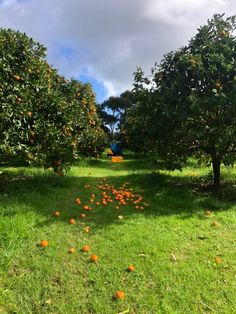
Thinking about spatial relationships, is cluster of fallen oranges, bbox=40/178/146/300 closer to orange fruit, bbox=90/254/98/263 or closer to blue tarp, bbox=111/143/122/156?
orange fruit, bbox=90/254/98/263

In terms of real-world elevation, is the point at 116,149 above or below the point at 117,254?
above

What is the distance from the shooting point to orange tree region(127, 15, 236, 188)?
320 inches

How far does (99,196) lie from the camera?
→ 8.41 metres

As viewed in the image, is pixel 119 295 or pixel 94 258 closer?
pixel 119 295

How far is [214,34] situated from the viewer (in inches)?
356

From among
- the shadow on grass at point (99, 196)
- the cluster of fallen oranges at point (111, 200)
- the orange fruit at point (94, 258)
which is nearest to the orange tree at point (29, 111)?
the shadow on grass at point (99, 196)

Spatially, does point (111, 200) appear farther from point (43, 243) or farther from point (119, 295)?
point (119, 295)

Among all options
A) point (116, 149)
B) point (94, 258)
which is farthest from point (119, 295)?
point (116, 149)

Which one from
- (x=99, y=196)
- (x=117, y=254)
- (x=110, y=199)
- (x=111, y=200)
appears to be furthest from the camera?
(x=99, y=196)

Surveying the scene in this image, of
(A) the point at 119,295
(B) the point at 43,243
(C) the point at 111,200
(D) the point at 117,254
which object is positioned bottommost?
(A) the point at 119,295

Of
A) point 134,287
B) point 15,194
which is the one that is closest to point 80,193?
point 15,194

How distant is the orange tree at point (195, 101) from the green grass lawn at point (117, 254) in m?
1.48

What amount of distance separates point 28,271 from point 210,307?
8.07 feet

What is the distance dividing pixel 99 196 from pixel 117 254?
3.19 metres
